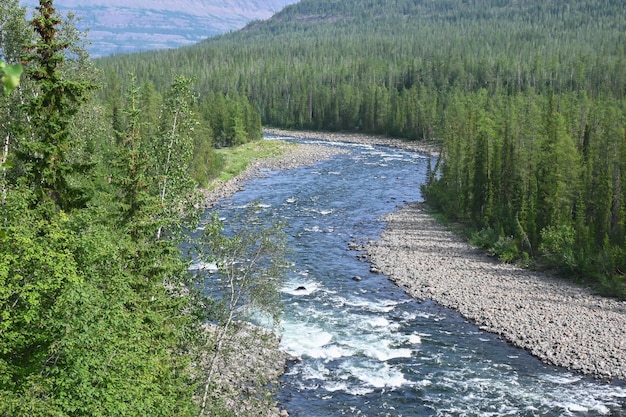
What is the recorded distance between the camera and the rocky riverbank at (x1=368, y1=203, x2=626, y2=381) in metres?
36.7

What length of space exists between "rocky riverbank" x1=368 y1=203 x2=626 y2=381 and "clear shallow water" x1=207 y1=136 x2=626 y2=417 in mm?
1268

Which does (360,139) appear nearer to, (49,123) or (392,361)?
(392,361)

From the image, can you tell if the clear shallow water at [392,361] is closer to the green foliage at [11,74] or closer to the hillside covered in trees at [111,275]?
the hillside covered in trees at [111,275]

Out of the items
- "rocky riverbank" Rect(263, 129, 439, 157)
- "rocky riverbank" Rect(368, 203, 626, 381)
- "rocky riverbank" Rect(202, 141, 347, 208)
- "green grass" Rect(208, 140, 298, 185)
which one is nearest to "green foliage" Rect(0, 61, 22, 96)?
"rocky riverbank" Rect(368, 203, 626, 381)

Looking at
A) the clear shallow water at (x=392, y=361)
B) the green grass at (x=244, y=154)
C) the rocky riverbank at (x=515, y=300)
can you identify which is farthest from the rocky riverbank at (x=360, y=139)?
the clear shallow water at (x=392, y=361)

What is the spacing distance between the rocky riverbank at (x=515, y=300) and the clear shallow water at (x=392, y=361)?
1.27 m

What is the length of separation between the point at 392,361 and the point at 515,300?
14109 millimetres

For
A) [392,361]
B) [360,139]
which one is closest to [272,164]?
[360,139]

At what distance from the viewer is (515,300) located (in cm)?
4509

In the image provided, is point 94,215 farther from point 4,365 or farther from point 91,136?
point 91,136

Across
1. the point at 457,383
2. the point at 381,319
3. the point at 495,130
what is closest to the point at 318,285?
the point at 381,319

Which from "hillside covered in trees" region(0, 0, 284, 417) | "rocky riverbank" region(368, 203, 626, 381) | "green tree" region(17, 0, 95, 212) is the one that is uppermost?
"green tree" region(17, 0, 95, 212)

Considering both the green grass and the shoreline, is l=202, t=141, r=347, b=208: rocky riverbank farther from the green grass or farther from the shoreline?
the shoreline

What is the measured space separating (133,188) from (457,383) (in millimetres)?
19867
